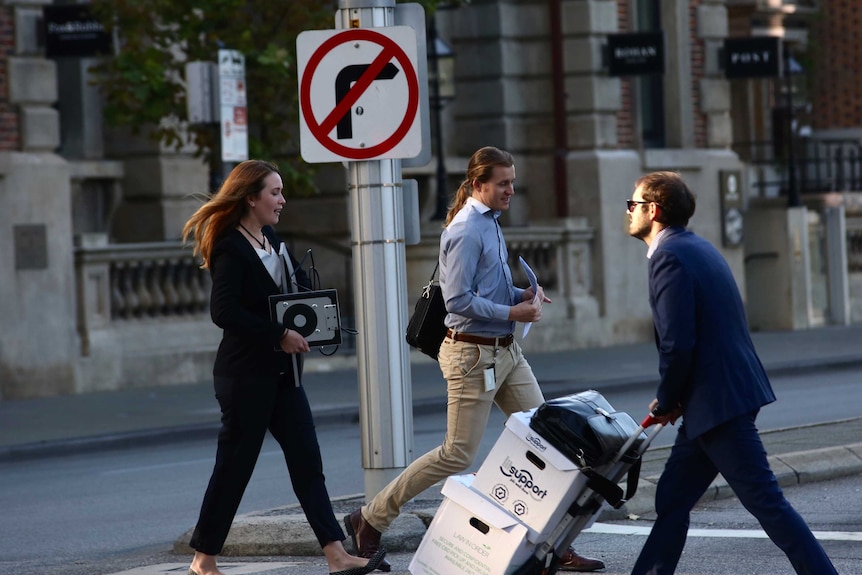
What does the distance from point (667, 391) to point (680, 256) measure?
0.49 meters

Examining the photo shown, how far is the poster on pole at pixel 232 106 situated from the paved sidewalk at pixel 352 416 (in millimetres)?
2561

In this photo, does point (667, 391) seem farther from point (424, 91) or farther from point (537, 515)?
point (424, 91)

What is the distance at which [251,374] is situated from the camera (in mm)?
7309

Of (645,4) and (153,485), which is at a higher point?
(645,4)

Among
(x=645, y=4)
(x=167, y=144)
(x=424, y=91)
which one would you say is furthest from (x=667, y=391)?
(x=645, y=4)

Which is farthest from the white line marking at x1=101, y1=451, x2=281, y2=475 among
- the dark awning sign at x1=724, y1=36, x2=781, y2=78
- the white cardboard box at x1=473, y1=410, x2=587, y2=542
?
the dark awning sign at x1=724, y1=36, x2=781, y2=78

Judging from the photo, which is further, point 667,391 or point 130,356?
point 130,356

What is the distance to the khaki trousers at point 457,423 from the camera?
7.60 m

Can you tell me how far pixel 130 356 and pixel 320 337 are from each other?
12.7 m

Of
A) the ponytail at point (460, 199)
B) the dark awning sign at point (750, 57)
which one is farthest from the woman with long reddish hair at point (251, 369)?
the dark awning sign at point (750, 57)

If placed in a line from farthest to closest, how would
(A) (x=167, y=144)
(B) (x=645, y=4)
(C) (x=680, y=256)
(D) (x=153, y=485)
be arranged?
1. (B) (x=645, y=4)
2. (A) (x=167, y=144)
3. (D) (x=153, y=485)
4. (C) (x=680, y=256)

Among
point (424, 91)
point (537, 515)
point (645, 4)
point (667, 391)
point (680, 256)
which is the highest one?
point (645, 4)

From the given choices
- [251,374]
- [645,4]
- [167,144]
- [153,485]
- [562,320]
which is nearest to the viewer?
[251,374]

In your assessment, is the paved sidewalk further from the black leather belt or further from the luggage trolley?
the luggage trolley
